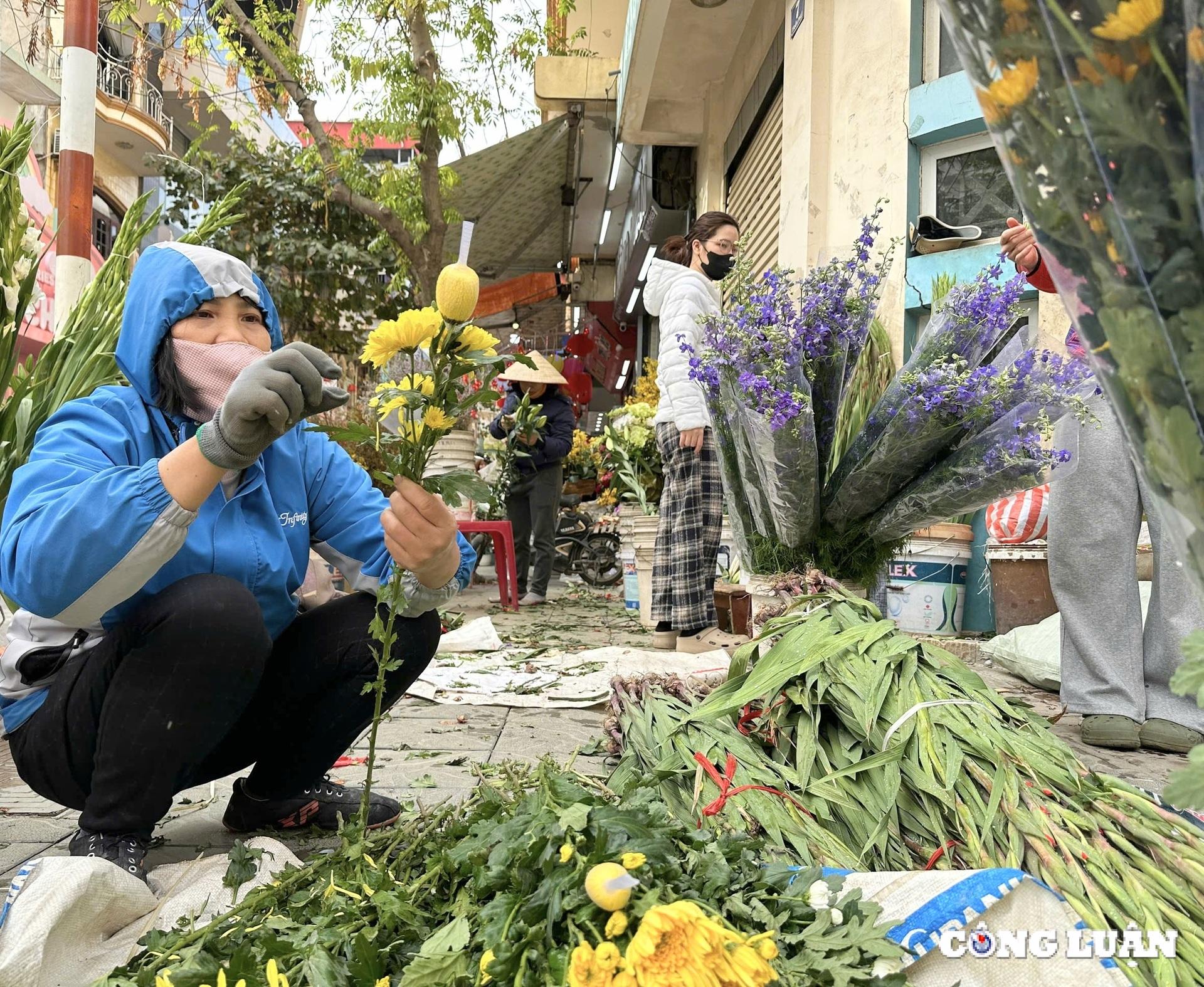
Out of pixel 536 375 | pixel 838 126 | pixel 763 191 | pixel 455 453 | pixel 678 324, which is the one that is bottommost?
pixel 455 453

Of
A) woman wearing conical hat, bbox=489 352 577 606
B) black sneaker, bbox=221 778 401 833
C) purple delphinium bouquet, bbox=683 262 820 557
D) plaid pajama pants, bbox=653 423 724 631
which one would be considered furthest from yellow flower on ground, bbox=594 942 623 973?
woman wearing conical hat, bbox=489 352 577 606

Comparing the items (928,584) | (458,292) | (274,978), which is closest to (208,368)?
(458,292)

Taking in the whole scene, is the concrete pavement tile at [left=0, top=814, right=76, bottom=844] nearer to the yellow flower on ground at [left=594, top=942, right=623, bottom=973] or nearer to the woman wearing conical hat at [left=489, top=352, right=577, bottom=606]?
the yellow flower on ground at [left=594, top=942, right=623, bottom=973]

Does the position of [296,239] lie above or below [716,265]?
→ above

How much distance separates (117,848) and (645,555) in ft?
14.6

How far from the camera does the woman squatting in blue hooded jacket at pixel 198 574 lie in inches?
59.2

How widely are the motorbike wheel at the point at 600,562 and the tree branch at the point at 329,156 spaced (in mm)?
3298

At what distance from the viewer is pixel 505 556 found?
7148 millimetres

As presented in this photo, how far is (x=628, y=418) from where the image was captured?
6.42 metres

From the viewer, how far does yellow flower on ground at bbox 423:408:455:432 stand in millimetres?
1257

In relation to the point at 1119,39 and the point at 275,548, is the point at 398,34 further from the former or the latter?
the point at 1119,39

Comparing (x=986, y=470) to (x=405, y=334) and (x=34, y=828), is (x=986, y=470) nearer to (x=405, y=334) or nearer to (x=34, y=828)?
(x=405, y=334)

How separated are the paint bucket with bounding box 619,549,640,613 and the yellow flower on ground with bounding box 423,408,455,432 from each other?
16.7 ft

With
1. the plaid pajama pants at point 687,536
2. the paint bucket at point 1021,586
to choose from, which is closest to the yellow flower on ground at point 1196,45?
the plaid pajama pants at point 687,536
